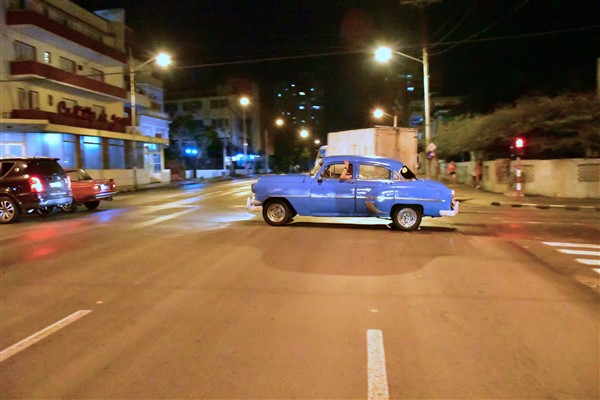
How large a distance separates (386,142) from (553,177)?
9.15 m

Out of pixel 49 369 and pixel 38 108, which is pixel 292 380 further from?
pixel 38 108

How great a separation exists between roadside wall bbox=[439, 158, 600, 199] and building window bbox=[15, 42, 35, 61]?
29388 mm

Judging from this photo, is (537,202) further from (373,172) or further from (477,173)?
(373,172)

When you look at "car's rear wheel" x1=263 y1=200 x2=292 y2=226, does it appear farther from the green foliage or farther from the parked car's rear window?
the green foliage

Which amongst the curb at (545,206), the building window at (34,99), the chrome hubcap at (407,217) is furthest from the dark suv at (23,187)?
the building window at (34,99)

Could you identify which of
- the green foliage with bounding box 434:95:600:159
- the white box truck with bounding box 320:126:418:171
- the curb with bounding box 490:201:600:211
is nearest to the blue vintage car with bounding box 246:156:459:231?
the white box truck with bounding box 320:126:418:171

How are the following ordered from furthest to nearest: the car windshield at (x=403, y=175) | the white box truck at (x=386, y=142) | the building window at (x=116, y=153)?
the building window at (x=116, y=153), the white box truck at (x=386, y=142), the car windshield at (x=403, y=175)

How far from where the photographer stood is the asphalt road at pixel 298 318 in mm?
4133

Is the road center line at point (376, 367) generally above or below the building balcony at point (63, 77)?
below

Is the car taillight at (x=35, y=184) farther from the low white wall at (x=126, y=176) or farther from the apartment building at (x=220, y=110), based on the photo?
the apartment building at (x=220, y=110)

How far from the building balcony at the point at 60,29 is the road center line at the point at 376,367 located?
105ft

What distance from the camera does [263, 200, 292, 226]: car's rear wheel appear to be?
496 inches

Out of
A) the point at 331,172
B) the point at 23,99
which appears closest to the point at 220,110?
the point at 23,99

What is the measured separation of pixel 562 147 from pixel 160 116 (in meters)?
39.2
